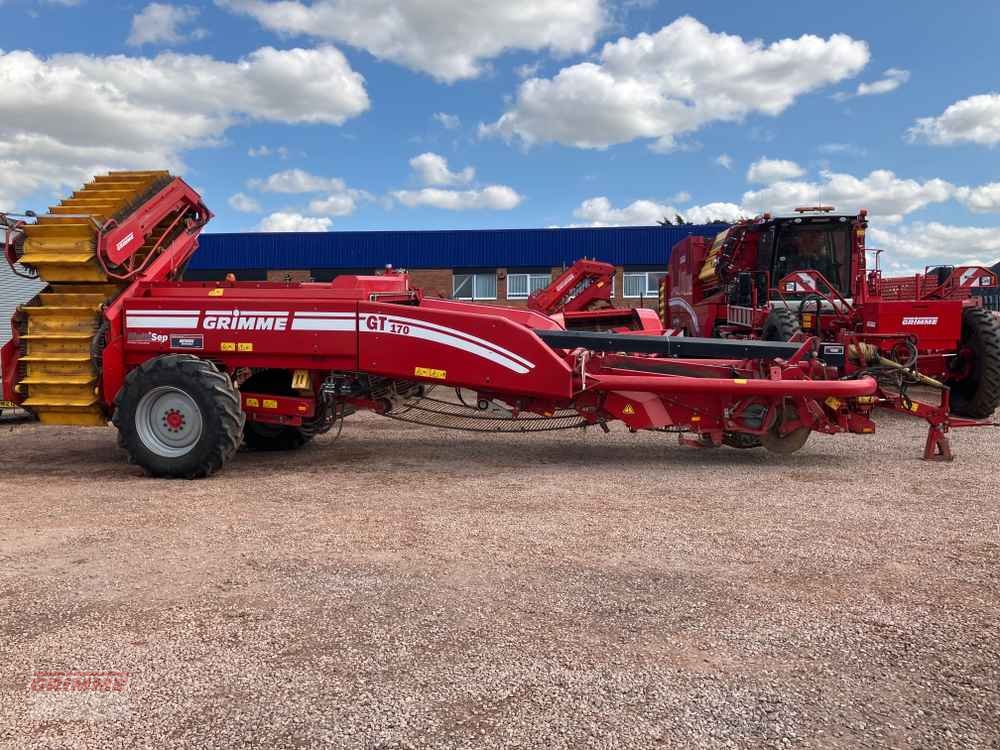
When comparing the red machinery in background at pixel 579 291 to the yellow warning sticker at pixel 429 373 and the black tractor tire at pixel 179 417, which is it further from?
the black tractor tire at pixel 179 417

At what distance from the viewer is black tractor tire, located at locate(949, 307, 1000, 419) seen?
924 cm

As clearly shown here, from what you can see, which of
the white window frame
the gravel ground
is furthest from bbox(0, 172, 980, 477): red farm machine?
the white window frame

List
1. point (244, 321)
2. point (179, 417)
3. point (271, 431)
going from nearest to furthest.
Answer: point (179, 417)
point (244, 321)
point (271, 431)

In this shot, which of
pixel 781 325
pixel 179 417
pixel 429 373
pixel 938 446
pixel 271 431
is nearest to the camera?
pixel 179 417

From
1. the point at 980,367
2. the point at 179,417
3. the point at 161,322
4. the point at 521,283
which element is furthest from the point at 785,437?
the point at 521,283

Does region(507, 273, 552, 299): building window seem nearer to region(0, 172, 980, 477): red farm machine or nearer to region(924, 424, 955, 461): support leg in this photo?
region(0, 172, 980, 477): red farm machine

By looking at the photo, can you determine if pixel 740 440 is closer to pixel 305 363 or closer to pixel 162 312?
pixel 305 363

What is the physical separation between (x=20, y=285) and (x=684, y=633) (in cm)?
1481

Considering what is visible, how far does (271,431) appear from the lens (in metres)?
7.89

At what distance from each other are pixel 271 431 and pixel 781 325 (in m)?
6.04

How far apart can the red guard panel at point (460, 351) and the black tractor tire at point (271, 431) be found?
53.3 inches

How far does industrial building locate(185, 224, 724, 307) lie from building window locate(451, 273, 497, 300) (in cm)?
4

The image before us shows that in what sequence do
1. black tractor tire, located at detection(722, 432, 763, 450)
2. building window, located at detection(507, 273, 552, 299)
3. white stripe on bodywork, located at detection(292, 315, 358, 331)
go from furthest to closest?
1. building window, located at detection(507, 273, 552, 299)
2. black tractor tire, located at detection(722, 432, 763, 450)
3. white stripe on bodywork, located at detection(292, 315, 358, 331)

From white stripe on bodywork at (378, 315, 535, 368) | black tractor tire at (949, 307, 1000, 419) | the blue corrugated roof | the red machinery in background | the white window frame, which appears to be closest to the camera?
white stripe on bodywork at (378, 315, 535, 368)
